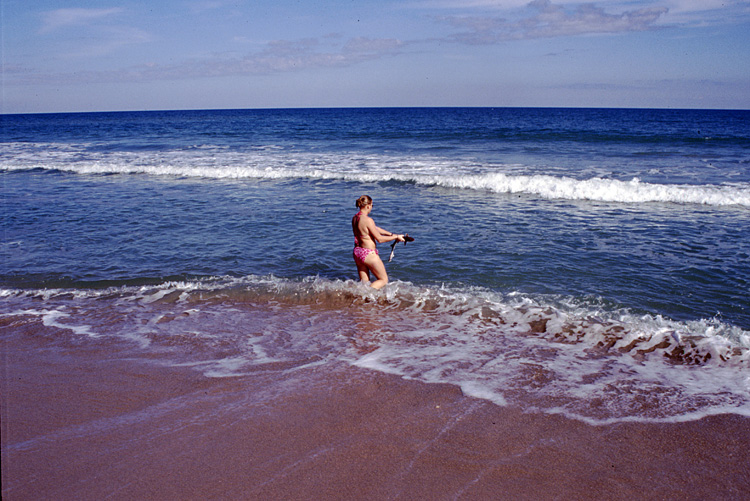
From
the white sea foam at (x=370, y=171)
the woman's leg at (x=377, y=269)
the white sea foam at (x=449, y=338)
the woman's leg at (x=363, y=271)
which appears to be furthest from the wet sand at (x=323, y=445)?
the white sea foam at (x=370, y=171)

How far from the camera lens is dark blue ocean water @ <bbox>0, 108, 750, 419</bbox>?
612cm

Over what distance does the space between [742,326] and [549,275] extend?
8.35 ft

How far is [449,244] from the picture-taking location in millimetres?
9445

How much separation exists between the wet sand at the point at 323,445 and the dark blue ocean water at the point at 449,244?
19.1 inches

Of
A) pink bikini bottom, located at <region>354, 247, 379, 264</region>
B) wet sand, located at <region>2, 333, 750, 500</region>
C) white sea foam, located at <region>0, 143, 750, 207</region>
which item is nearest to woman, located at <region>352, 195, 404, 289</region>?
pink bikini bottom, located at <region>354, 247, 379, 264</region>

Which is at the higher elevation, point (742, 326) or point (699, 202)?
point (699, 202)

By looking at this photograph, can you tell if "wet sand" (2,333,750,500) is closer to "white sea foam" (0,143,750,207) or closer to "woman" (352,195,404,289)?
"woman" (352,195,404,289)

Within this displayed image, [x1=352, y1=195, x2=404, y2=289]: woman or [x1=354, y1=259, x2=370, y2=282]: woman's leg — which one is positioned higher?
[x1=352, y1=195, x2=404, y2=289]: woman

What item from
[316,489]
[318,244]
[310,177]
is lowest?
[316,489]

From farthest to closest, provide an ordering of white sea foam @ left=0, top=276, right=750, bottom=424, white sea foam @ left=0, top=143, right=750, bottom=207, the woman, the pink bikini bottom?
white sea foam @ left=0, top=143, right=750, bottom=207 < the pink bikini bottom < the woman < white sea foam @ left=0, top=276, right=750, bottom=424

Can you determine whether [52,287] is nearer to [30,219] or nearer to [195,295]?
[195,295]

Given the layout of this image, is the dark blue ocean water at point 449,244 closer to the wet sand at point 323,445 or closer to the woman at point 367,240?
the woman at point 367,240

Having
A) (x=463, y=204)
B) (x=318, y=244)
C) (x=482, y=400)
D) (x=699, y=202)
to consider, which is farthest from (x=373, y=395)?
(x=699, y=202)

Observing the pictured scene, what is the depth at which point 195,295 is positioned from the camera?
7184 mm
